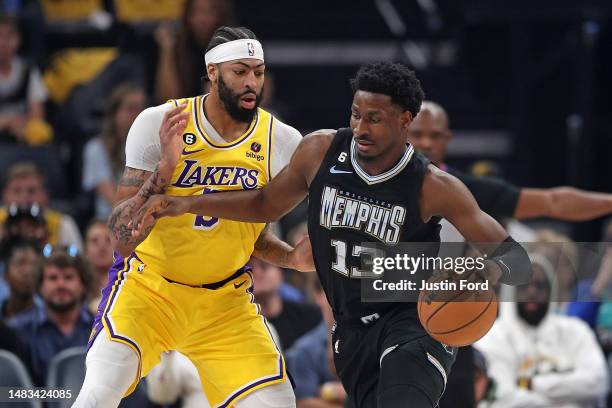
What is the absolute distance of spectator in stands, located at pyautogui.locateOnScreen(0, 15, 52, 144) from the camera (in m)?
11.1

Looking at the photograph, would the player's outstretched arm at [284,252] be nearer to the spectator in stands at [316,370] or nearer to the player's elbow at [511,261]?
the player's elbow at [511,261]

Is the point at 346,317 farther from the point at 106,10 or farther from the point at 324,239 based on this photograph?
the point at 106,10

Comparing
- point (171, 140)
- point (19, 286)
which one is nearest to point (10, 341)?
point (19, 286)

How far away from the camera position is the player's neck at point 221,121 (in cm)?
620

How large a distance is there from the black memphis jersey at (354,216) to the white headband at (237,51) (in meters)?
0.60

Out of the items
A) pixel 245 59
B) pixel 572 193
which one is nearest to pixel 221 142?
pixel 245 59

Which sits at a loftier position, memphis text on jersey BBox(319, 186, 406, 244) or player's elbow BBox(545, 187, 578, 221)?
memphis text on jersey BBox(319, 186, 406, 244)

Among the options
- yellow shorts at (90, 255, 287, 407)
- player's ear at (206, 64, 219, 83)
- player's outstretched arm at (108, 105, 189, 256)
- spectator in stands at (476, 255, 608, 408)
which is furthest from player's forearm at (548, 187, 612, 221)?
player's outstretched arm at (108, 105, 189, 256)

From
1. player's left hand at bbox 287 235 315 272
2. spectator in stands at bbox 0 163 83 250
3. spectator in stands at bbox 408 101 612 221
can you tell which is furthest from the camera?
spectator in stands at bbox 0 163 83 250

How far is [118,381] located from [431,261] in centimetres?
165

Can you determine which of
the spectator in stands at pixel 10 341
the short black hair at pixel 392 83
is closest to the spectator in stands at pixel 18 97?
the spectator in stands at pixel 10 341

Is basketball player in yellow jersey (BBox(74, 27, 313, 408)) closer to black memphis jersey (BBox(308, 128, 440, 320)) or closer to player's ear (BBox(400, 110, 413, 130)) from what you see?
black memphis jersey (BBox(308, 128, 440, 320))

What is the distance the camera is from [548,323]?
8.87 meters

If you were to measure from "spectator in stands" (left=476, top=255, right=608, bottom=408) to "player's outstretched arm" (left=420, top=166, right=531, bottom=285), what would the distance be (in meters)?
2.69
